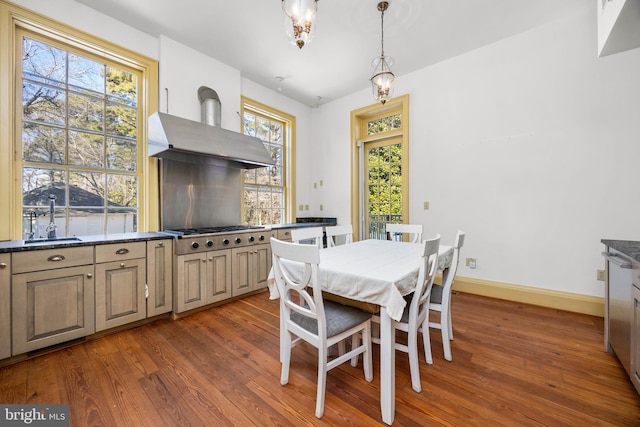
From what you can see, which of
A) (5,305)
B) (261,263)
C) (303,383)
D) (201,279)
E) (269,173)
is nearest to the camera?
(303,383)

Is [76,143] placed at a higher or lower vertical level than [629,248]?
higher

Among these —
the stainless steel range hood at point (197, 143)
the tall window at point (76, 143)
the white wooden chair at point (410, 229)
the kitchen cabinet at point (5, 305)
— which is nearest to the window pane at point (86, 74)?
the tall window at point (76, 143)

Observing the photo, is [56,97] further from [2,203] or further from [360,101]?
[360,101]

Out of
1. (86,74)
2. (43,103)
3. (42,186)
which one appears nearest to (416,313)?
(42,186)

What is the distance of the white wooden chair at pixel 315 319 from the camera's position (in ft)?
4.39

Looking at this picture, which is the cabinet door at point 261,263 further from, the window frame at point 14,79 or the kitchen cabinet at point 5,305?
the window frame at point 14,79

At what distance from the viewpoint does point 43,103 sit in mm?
2420

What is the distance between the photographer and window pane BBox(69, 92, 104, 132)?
2570 millimetres

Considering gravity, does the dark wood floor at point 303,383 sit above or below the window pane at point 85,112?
below

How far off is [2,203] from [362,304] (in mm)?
3021

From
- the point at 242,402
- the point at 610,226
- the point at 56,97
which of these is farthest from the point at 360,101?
the point at 242,402

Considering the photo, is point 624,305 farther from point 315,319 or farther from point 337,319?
point 315,319

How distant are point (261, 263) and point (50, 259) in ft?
6.25

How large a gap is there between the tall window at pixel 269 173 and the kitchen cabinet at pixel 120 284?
5.84 feet
